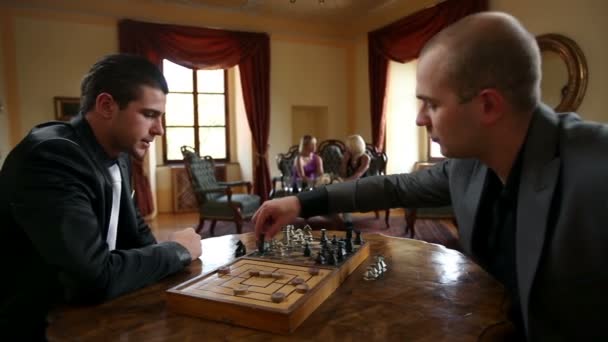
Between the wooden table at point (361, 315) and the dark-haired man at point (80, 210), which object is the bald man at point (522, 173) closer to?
the wooden table at point (361, 315)

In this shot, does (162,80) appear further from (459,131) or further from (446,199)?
(446,199)

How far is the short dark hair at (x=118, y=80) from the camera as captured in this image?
135 cm

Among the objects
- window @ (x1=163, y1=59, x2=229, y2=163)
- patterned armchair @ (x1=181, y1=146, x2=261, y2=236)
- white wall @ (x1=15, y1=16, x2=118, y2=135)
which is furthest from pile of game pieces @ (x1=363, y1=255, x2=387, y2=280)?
window @ (x1=163, y1=59, x2=229, y2=163)

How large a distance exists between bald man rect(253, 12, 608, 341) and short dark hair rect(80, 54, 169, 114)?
3.07ft

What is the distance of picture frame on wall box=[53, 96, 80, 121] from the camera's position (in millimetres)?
5578

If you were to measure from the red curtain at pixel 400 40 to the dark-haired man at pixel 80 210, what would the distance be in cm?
497

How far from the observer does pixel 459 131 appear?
1.05 meters

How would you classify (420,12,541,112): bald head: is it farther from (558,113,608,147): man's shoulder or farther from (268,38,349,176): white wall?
(268,38,349,176): white wall

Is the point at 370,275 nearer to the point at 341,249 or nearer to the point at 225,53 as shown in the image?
the point at 341,249

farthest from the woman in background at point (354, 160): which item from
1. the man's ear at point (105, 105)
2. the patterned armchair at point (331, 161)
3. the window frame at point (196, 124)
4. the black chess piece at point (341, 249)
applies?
the man's ear at point (105, 105)

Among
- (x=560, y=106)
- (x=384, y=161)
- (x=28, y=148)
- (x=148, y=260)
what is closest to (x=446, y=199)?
(x=148, y=260)

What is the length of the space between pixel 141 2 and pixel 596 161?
6.51 m

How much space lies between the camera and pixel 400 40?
250 inches

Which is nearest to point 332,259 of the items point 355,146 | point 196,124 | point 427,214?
point 427,214
